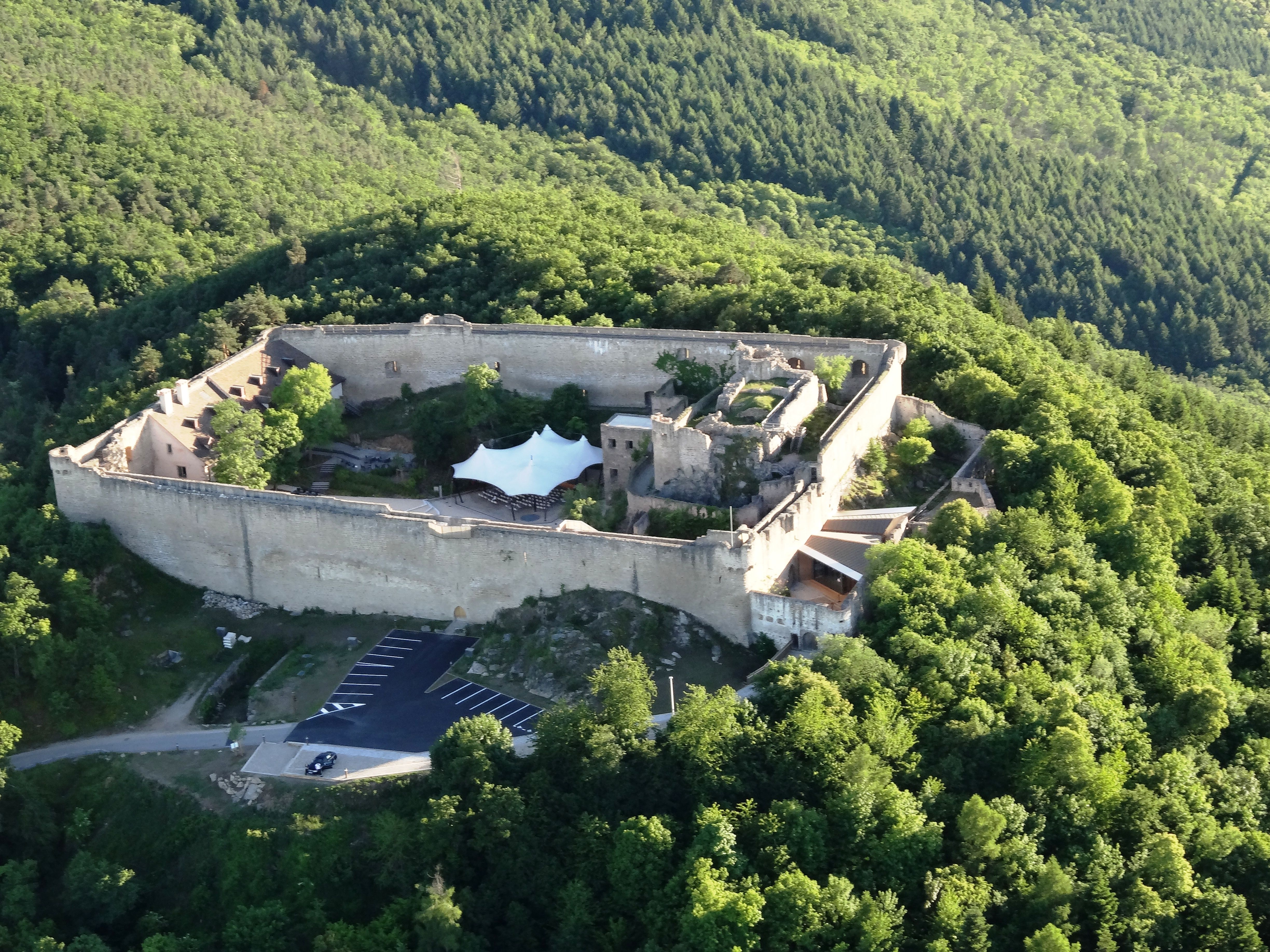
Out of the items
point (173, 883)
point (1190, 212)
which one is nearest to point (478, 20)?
point (1190, 212)

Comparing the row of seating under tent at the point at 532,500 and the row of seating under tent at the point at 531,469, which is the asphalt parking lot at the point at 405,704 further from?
the row of seating under tent at the point at 531,469

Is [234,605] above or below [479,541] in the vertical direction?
below

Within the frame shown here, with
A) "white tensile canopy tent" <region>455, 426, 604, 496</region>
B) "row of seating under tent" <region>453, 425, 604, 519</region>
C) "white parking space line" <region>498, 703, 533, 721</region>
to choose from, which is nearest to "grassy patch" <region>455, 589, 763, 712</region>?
"white parking space line" <region>498, 703, 533, 721</region>

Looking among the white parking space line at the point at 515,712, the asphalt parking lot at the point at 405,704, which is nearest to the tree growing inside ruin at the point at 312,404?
the asphalt parking lot at the point at 405,704

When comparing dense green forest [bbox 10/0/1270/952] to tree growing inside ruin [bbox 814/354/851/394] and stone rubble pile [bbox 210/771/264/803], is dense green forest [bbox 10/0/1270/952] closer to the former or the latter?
stone rubble pile [bbox 210/771/264/803]

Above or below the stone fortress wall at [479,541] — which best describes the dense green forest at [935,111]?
below

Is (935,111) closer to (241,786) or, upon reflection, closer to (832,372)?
(832,372)

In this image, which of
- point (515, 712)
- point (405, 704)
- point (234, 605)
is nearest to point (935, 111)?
point (234, 605)
